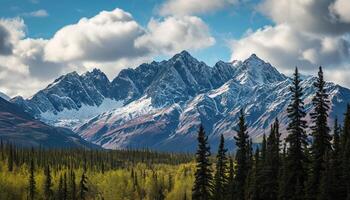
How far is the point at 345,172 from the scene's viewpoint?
7806cm

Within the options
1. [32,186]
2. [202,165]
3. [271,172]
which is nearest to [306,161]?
[271,172]

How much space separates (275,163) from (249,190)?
752cm

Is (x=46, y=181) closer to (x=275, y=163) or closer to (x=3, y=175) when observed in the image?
(x=3, y=175)

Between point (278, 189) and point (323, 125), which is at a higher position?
point (323, 125)

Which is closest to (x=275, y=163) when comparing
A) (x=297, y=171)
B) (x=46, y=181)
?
(x=297, y=171)

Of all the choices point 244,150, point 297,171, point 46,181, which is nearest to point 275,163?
point 244,150

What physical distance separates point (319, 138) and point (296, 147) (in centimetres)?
373

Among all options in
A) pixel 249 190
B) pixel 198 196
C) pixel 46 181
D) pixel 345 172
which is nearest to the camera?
pixel 345 172

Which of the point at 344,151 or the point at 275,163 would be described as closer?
the point at 344,151

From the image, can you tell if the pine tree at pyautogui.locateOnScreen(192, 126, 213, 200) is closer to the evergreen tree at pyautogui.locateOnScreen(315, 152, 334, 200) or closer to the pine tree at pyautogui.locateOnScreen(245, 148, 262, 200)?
the pine tree at pyautogui.locateOnScreen(245, 148, 262, 200)

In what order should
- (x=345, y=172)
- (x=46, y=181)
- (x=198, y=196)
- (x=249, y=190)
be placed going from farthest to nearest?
(x=46, y=181) < (x=249, y=190) < (x=198, y=196) < (x=345, y=172)

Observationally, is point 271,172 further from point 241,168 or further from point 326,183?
point 326,183

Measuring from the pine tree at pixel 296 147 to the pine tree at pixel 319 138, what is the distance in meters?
1.54

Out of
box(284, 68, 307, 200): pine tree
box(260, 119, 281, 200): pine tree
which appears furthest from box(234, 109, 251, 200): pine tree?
box(284, 68, 307, 200): pine tree
